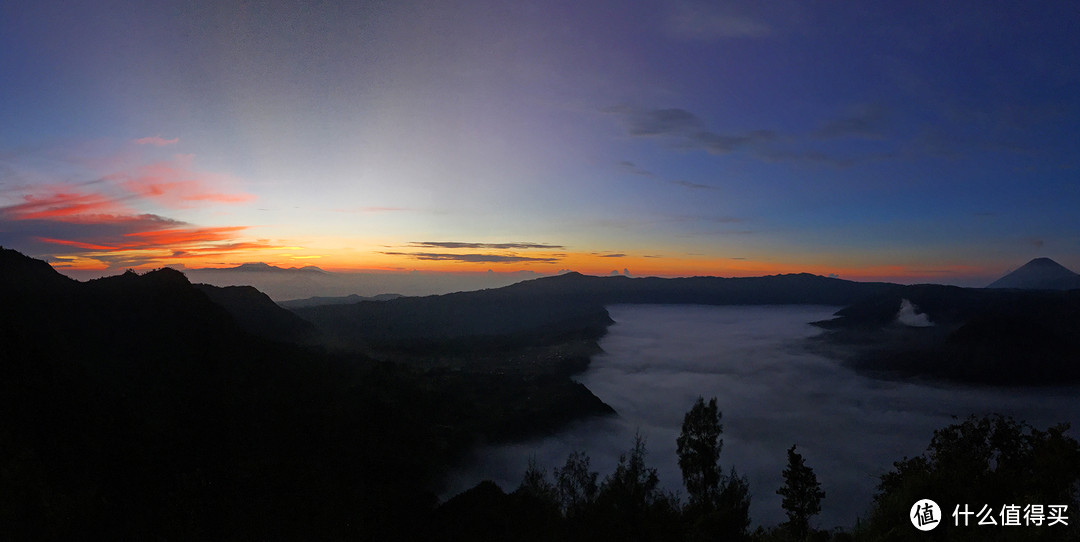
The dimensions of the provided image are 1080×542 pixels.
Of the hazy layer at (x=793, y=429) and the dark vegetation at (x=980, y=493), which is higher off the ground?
the dark vegetation at (x=980, y=493)

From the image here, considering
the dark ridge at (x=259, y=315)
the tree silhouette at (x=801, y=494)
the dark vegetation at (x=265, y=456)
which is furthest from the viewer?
the dark ridge at (x=259, y=315)

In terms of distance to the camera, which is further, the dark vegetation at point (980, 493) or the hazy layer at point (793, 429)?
the hazy layer at point (793, 429)

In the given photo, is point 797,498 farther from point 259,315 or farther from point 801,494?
point 259,315

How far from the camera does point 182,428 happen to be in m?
45.6

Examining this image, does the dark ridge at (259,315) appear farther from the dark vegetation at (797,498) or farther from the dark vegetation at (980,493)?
the dark vegetation at (980,493)

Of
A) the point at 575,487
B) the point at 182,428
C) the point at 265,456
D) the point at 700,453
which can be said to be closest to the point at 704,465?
the point at 700,453

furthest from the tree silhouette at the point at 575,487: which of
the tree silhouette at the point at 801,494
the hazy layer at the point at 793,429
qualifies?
the hazy layer at the point at 793,429

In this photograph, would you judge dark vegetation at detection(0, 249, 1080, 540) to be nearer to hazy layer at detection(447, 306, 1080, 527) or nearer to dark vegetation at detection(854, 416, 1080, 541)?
dark vegetation at detection(854, 416, 1080, 541)

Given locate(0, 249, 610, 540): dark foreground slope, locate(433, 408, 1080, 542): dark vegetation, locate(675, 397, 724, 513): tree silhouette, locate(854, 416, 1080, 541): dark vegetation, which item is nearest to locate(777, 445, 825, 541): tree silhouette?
locate(433, 408, 1080, 542): dark vegetation

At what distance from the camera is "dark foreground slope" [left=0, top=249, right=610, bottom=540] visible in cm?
3266

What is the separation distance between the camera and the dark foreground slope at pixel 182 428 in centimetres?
3266

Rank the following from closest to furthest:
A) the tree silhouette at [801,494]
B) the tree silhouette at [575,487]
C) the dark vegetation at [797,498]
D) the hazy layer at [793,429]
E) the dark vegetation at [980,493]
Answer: the dark vegetation at [980,493] < the dark vegetation at [797,498] < the tree silhouette at [801,494] < the tree silhouette at [575,487] < the hazy layer at [793,429]

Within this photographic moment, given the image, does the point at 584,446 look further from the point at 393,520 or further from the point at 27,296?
the point at 27,296

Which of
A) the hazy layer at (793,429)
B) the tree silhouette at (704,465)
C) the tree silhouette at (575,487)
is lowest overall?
the hazy layer at (793,429)
